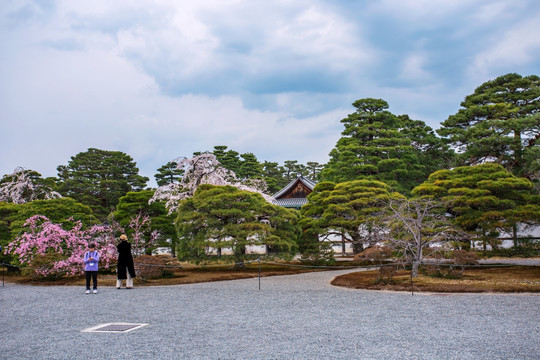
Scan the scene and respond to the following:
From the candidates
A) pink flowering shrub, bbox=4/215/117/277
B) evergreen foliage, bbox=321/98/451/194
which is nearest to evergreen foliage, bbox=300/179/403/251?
evergreen foliage, bbox=321/98/451/194

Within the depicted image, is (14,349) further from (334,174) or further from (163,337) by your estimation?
(334,174)

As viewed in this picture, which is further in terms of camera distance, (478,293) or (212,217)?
(212,217)

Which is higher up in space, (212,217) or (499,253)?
(212,217)

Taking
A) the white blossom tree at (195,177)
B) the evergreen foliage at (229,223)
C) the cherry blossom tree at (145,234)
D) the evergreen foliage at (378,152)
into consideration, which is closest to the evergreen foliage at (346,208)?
the evergreen foliage at (229,223)

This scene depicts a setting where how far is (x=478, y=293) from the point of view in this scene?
413 inches

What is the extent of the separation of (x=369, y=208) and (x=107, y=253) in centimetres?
1119

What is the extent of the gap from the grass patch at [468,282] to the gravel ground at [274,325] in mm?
847

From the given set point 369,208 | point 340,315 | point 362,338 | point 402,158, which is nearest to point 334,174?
point 402,158

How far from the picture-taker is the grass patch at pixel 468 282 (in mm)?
10844

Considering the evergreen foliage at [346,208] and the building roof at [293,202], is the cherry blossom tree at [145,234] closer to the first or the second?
the evergreen foliage at [346,208]

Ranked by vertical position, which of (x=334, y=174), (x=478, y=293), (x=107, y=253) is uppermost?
(x=334, y=174)

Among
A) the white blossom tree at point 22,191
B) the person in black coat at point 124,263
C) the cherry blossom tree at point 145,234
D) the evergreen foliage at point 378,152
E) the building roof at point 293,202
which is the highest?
the evergreen foliage at point 378,152

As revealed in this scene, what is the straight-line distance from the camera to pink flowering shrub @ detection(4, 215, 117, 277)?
15266 mm

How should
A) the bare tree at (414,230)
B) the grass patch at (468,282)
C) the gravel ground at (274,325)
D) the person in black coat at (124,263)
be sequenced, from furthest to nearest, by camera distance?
the bare tree at (414,230), the person in black coat at (124,263), the grass patch at (468,282), the gravel ground at (274,325)
